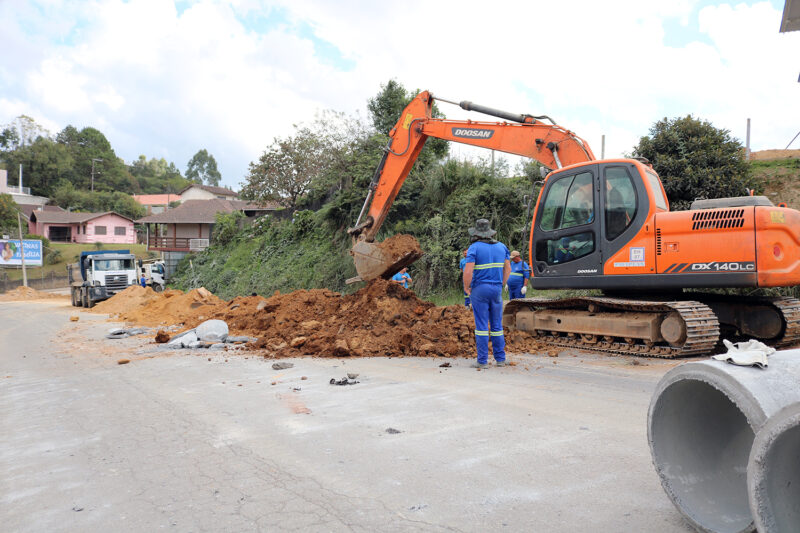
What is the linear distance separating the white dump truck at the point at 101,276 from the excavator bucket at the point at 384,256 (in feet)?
74.1

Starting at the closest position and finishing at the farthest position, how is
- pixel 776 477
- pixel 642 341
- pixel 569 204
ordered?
pixel 776 477
pixel 642 341
pixel 569 204

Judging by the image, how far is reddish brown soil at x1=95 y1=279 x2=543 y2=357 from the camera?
940cm

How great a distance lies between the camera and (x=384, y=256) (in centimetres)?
1141

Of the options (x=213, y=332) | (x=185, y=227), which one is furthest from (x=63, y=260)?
(x=213, y=332)

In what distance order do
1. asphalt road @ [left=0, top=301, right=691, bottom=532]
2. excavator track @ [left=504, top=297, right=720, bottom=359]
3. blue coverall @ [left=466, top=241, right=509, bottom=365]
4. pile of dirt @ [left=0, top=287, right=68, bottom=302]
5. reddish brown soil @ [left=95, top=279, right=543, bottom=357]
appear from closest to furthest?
asphalt road @ [left=0, top=301, right=691, bottom=532]
excavator track @ [left=504, top=297, right=720, bottom=359]
blue coverall @ [left=466, top=241, right=509, bottom=365]
reddish brown soil @ [left=95, top=279, right=543, bottom=357]
pile of dirt @ [left=0, top=287, right=68, bottom=302]

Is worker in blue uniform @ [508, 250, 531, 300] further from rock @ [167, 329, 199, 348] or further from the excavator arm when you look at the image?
rock @ [167, 329, 199, 348]

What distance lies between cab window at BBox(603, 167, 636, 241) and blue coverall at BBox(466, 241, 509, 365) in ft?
6.22

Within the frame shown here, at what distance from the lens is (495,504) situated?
3.35m

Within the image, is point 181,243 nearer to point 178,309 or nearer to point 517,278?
point 178,309

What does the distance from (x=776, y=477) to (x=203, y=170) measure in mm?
146456

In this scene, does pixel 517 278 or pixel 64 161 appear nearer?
pixel 517 278

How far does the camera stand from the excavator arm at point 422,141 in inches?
395

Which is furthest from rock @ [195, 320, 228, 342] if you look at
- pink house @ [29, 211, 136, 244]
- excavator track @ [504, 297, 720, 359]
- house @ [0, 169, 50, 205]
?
house @ [0, 169, 50, 205]

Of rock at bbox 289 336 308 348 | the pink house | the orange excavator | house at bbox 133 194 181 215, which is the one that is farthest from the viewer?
house at bbox 133 194 181 215
